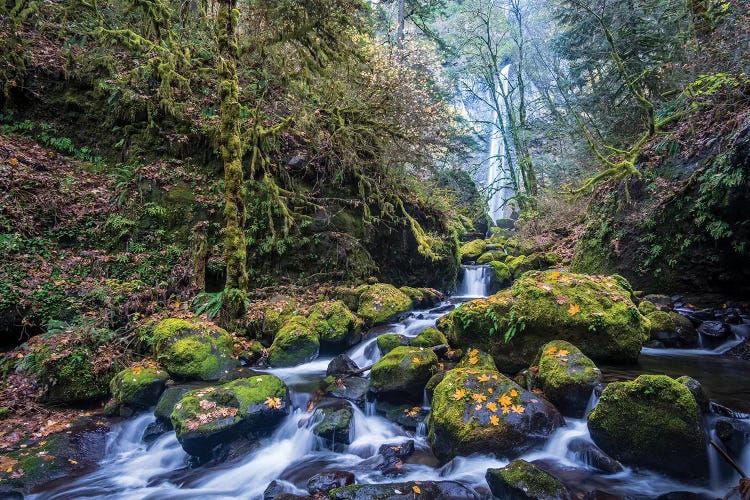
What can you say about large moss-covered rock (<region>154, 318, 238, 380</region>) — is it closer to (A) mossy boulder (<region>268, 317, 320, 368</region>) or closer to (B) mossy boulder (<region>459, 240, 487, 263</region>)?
(A) mossy boulder (<region>268, 317, 320, 368</region>)

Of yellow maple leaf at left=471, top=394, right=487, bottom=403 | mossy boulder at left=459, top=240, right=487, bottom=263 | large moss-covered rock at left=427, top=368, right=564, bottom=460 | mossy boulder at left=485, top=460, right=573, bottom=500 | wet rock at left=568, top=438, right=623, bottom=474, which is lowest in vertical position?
wet rock at left=568, top=438, right=623, bottom=474

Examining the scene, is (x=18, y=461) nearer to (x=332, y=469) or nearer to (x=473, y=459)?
(x=332, y=469)

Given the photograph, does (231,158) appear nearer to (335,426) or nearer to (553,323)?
(335,426)

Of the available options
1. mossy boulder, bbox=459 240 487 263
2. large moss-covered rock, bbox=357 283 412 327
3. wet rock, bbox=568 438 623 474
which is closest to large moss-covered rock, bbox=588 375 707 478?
wet rock, bbox=568 438 623 474

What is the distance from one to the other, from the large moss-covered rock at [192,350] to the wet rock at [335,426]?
6.33ft

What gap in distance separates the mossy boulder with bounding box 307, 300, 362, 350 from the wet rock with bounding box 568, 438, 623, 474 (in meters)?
4.52

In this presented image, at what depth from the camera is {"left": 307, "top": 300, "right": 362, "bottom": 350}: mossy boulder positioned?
770cm

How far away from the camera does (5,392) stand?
5285 millimetres

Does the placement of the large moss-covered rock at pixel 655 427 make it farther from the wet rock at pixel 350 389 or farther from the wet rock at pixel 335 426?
the wet rock at pixel 350 389

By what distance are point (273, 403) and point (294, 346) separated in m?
1.95

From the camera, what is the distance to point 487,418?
4.27m

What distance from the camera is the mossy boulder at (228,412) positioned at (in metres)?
4.55

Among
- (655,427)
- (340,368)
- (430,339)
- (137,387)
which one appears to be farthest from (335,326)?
(655,427)

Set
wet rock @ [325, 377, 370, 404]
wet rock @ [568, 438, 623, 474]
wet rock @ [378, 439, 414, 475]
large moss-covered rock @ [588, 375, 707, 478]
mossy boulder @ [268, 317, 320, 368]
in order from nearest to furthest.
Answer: large moss-covered rock @ [588, 375, 707, 478] < wet rock @ [568, 438, 623, 474] < wet rock @ [378, 439, 414, 475] < wet rock @ [325, 377, 370, 404] < mossy boulder @ [268, 317, 320, 368]
